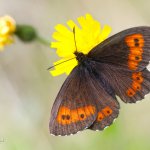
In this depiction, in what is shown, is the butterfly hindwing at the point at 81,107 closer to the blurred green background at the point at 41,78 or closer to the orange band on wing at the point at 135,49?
the orange band on wing at the point at 135,49

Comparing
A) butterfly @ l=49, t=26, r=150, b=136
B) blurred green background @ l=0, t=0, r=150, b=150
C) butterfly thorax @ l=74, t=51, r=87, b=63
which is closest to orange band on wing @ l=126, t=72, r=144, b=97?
butterfly @ l=49, t=26, r=150, b=136

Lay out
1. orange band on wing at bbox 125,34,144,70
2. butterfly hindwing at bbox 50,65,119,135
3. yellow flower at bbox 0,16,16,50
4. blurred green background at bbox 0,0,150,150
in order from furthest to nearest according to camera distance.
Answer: blurred green background at bbox 0,0,150,150 < yellow flower at bbox 0,16,16,50 < orange band on wing at bbox 125,34,144,70 < butterfly hindwing at bbox 50,65,119,135

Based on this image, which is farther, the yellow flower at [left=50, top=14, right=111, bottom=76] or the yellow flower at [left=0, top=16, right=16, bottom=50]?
the yellow flower at [left=0, top=16, right=16, bottom=50]

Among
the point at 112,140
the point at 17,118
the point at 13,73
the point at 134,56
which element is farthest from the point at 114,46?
the point at 13,73

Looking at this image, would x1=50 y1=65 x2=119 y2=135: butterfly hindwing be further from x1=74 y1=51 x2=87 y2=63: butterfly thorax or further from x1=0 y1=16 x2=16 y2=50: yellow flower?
x1=0 y1=16 x2=16 y2=50: yellow flower

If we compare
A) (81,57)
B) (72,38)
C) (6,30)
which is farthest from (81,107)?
(6,30)

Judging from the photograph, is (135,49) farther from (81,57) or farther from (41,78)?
(41,78)

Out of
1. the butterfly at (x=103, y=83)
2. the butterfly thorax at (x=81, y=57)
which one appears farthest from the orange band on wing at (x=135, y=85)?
the butterfly thorax at (x=81, y=57)
